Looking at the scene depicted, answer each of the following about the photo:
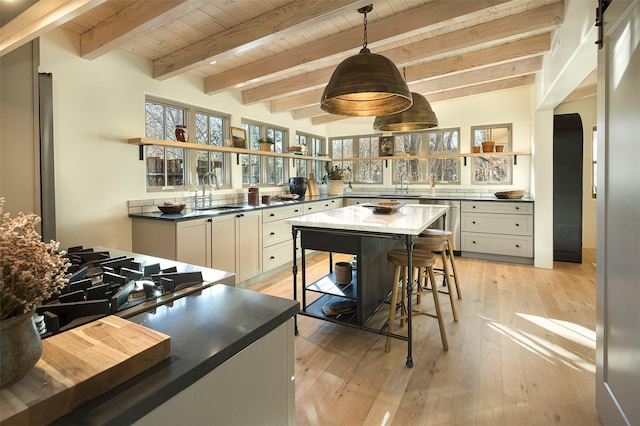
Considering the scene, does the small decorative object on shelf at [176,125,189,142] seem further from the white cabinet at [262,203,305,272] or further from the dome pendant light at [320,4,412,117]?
the dome pendant light at [320,4,412,117]

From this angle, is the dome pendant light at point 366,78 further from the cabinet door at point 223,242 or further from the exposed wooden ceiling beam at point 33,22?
the cabinet door at point 223,242

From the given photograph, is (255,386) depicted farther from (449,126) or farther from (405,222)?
(449,126)

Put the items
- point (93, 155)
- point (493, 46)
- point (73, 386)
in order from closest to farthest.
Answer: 1. point (73, 386)
2. point (93, 155)
3. point (493, 46)

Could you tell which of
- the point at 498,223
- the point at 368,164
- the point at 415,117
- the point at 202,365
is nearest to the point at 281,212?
the point at 415,117

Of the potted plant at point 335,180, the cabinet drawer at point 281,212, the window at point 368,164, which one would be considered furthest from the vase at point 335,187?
the cabinet drawer at point 281,212

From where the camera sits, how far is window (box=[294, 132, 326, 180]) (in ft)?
20.1

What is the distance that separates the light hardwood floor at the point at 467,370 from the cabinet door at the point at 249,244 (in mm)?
1131

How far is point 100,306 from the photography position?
3.13 feet

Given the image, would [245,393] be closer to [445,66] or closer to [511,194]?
[445,66]

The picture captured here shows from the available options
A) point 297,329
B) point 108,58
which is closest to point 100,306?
point 297,329

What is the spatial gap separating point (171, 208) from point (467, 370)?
9.35 feet

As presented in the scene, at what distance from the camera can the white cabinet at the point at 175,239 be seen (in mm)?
3055

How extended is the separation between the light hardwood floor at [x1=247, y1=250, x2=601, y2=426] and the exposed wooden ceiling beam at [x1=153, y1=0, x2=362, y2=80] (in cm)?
237

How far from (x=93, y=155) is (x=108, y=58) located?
90cm
